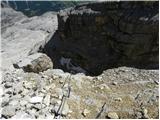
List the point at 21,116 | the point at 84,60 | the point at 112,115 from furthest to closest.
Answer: the point at 84,60 < the point at 112,115 < the point at 21,116

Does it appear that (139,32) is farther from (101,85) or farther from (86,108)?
(86,108)

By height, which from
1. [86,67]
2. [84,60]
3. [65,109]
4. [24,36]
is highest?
[65,109]

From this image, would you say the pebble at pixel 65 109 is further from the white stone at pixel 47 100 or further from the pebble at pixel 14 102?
the pebble at pixel 14 102

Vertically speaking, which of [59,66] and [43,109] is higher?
[43,109]

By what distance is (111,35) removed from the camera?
850 inches

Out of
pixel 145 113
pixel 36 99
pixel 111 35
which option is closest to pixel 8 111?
pixel 36 99

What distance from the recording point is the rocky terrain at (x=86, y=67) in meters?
8.12

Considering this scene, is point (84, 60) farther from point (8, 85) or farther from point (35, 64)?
point (8, 85)

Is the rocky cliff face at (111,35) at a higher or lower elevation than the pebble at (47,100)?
lower

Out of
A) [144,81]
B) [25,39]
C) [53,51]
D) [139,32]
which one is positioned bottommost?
[25,39]

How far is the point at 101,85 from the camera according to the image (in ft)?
31.4

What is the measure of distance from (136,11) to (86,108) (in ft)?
42.8

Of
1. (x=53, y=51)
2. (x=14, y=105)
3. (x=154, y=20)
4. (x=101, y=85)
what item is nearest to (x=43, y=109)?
(x=14, y=105)

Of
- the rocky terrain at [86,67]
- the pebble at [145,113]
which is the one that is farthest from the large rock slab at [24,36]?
the pebble at [145,113]
